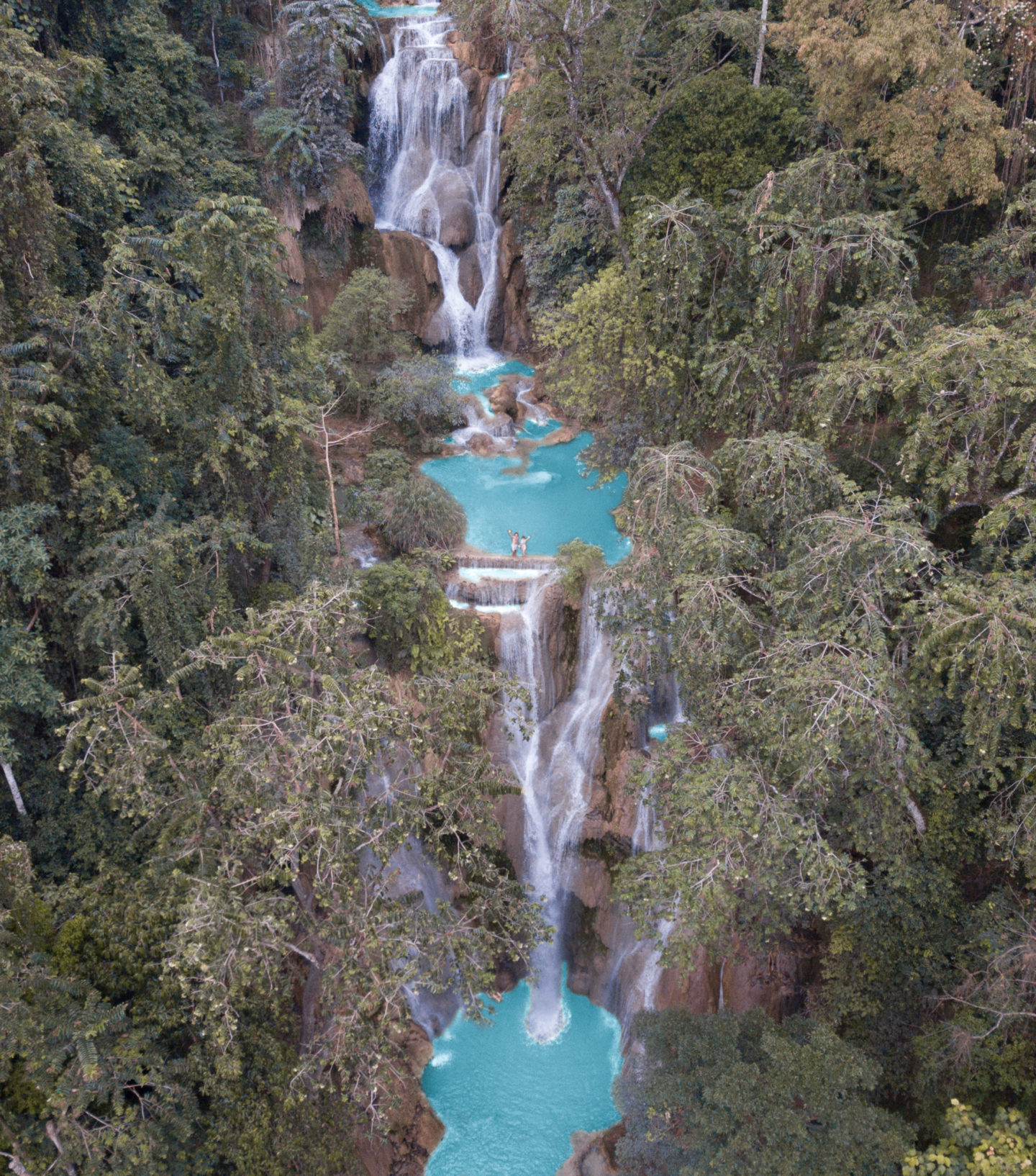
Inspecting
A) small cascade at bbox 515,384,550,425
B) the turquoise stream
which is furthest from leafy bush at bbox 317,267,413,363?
small cascade at bbox 515,384,550,425

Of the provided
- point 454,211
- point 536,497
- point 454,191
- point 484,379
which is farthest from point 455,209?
point 536,497

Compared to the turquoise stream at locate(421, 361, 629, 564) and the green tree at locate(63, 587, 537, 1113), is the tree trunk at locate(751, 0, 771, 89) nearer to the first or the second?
the turquoise stream at locate(421, 361, 629, 564)

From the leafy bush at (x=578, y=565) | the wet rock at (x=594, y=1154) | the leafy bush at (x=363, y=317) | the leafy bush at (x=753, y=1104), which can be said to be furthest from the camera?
the leafy bush at (x=363, y=317)

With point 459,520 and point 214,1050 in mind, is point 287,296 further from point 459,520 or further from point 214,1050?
point 214,1050

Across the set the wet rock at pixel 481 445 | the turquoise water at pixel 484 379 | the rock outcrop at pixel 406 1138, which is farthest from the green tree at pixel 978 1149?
the turquoise water at pixel 484 379

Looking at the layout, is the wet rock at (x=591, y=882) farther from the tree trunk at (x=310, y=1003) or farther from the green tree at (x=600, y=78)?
the green tree at (x=600, y=78)
